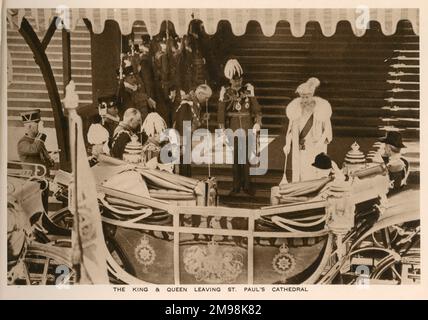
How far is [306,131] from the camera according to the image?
2.81 ft

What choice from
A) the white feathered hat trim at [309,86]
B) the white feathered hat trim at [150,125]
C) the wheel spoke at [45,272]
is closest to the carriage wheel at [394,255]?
the white feathered hat trim at [309,86]

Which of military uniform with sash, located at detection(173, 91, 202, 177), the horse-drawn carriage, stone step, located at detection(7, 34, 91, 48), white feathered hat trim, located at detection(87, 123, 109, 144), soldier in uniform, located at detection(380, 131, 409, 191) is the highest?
stone step, located at detection(7, 34, 91, 48)

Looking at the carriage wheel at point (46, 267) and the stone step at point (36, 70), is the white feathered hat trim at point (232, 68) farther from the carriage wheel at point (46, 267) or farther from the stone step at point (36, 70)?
the carriage wheel at point (46, 267)

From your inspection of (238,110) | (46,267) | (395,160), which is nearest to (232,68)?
(238,110)

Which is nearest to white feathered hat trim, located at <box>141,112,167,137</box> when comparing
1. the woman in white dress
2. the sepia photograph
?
the sepia photograph

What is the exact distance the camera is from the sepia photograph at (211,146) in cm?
85

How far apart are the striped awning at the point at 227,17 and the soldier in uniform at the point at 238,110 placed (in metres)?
0.07

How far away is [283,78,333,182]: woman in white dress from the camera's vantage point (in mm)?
856

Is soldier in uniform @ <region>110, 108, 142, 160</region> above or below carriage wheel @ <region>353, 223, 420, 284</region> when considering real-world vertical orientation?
above

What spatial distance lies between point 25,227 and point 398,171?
61 centimetres

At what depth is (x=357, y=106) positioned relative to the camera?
2.80 feet

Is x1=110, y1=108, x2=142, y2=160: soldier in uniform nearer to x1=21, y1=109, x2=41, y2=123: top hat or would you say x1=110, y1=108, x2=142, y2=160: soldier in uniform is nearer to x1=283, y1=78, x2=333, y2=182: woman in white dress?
x1=21, y1=109, x2=41, y2=123: top hat
